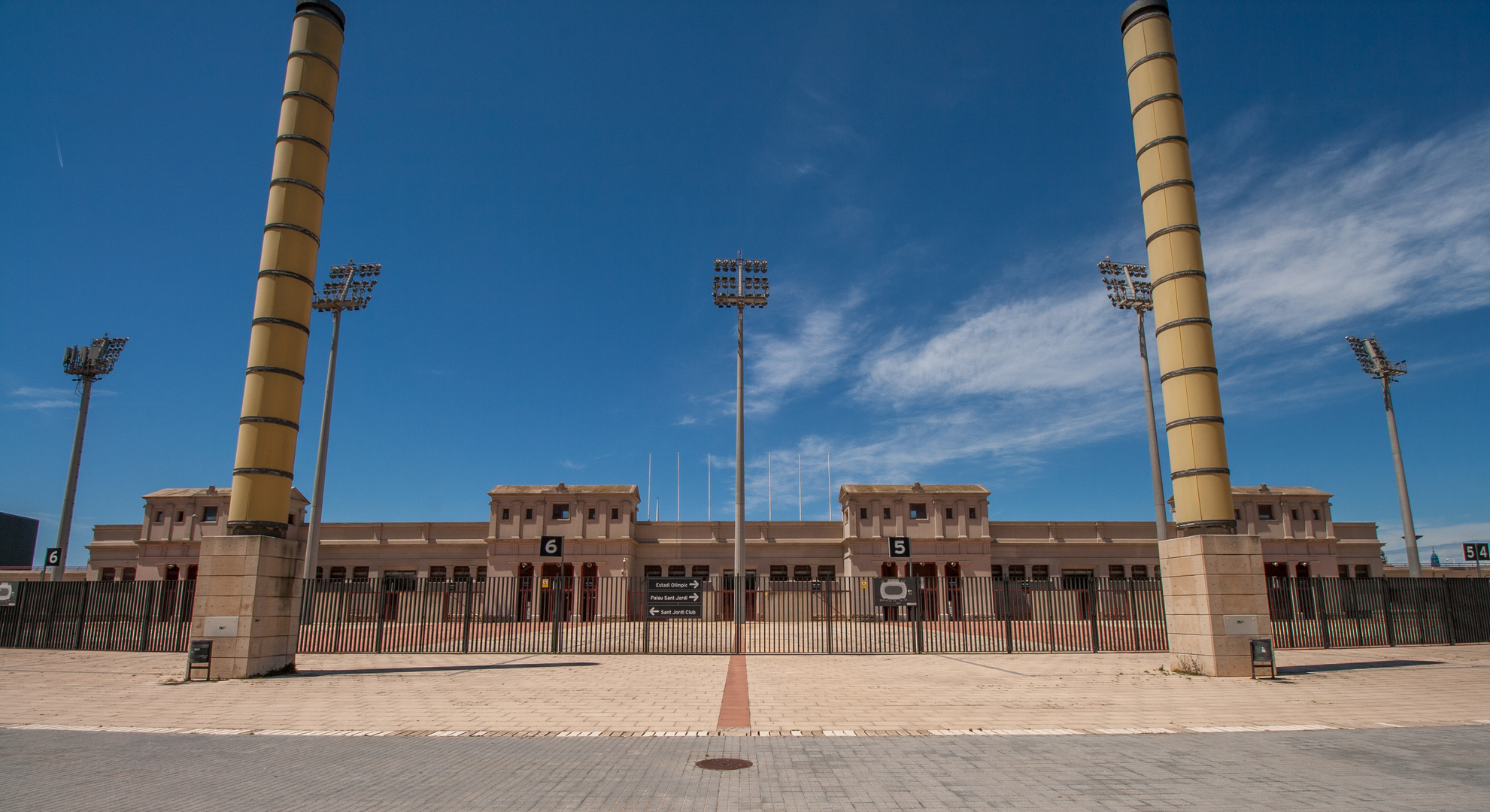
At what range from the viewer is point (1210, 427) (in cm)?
1747

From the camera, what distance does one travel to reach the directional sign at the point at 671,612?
74.4 feet

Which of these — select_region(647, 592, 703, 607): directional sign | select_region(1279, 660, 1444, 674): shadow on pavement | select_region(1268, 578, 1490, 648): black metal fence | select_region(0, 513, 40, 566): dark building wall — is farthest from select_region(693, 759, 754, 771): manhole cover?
select_region(0, 513, 40, 566): dark building wall

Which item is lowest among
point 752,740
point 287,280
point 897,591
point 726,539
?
point 752,740

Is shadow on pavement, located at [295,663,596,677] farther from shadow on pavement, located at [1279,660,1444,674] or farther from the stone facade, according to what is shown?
the stone facade

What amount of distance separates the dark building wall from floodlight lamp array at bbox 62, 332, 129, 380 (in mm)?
61184

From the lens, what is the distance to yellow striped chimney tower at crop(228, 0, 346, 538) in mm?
17406

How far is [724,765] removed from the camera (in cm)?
775

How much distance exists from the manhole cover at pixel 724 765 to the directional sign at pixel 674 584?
15004 millimetres

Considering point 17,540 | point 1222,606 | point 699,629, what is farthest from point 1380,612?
point 17,540

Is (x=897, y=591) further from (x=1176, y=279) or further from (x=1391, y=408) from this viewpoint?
(x=1391, y=408)

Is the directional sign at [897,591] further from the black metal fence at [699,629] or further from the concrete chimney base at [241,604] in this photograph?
the concrete chimney base at [241,604]

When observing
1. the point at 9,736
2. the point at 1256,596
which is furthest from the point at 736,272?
the point at 9,736

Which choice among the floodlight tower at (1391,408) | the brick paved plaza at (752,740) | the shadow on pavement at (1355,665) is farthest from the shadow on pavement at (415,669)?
the floodlight tower at (1391,408)

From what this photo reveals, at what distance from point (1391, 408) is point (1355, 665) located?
33687 millimetres
